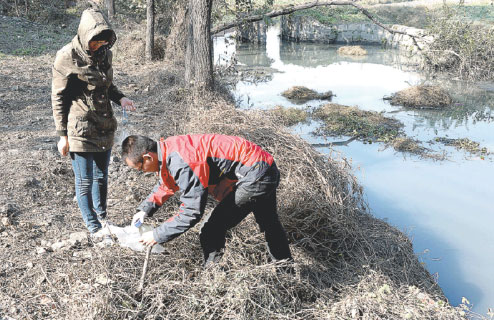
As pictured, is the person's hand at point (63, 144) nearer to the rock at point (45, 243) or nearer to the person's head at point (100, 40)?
the person's head at point (100, 40)

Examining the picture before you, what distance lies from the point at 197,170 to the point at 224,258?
3.44ft

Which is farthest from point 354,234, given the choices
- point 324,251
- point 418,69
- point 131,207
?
point 418,69

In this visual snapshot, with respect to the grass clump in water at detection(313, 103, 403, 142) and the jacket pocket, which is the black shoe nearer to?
the jacket pocket

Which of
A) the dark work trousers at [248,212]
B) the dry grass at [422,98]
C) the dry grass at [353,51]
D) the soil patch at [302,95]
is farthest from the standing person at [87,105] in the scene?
the dry grass at [353,51]

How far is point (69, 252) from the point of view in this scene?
10.1ft

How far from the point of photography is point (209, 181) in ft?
8.43

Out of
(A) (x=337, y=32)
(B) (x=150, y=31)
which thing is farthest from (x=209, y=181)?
(A) (x=337, y=32)

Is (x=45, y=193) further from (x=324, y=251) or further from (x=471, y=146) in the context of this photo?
(x=471, y=146)

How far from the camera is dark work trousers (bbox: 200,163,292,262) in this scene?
8.37 ft

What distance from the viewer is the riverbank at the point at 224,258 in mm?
2572

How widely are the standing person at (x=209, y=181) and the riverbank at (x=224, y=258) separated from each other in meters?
0.32

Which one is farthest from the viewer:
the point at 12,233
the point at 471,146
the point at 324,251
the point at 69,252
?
the point at 471,146

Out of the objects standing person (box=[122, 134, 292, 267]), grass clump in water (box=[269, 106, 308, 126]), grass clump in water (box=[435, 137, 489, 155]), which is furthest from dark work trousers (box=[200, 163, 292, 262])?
grass clump in water (box=[435, 137, 489, 155])

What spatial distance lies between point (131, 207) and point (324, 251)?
5.88 ft
